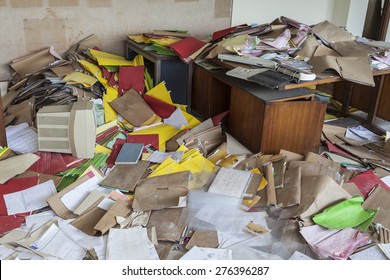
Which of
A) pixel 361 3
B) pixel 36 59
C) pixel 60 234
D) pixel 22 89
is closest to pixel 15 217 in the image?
pixel 60 234

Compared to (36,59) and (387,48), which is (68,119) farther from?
(387,48)

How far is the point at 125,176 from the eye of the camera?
8.02 ft

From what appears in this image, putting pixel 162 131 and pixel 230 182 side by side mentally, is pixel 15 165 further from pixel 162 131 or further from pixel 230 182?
pixel 230 182

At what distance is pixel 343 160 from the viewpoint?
111 inches

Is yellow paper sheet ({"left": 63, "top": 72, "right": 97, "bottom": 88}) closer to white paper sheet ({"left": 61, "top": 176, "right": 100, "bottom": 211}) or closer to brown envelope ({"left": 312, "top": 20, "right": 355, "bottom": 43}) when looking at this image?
white paper sheet ({"left": 61, "top": 176, "right": 100, "bottom": 211})

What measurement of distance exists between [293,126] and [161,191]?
102cm

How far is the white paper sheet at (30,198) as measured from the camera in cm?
219

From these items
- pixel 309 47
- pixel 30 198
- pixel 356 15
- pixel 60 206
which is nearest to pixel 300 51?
pixel 309 47

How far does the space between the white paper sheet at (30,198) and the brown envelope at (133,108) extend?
925 millimetres

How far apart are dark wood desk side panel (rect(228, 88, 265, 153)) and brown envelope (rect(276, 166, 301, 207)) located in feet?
1.21

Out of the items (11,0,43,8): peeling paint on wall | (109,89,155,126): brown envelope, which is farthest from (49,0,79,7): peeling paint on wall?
(109,89,155,126): brown envelope

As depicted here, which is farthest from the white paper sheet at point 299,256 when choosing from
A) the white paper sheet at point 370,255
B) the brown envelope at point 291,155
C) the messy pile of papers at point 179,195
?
the brown envelope at point 291,155

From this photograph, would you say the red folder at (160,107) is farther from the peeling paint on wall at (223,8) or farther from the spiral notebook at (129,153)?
the peeling paint on wall at (223,8)

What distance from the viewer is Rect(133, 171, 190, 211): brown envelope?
221 cm
